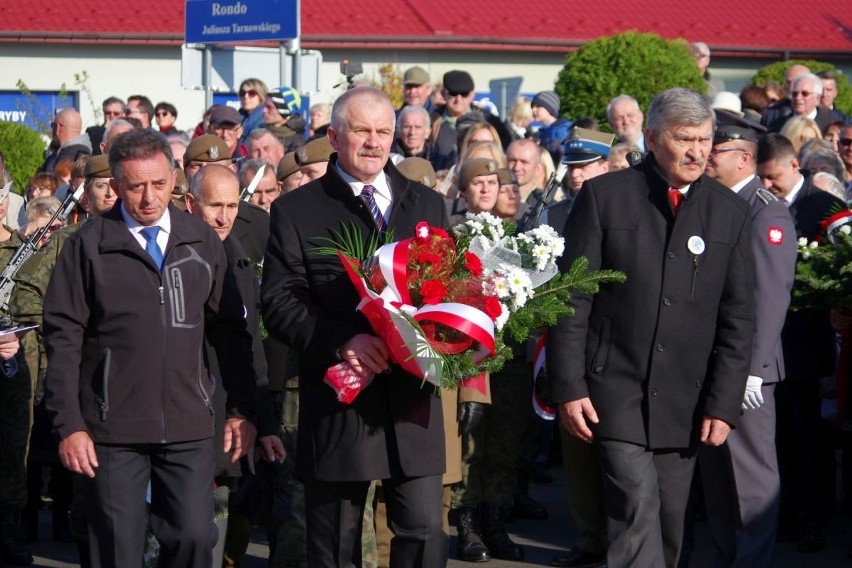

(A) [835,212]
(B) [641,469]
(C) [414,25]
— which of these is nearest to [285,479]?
(B) [641,469]

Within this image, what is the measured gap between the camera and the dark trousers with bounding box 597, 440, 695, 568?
6.04 meters

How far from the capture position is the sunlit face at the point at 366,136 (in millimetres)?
5629

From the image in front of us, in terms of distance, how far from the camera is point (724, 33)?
113ft

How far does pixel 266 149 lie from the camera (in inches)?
477

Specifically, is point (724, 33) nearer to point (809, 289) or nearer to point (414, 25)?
point (414, 25)

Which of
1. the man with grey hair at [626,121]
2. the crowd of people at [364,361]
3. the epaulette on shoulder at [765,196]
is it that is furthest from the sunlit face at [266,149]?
the epaulette on shoulder at [765,196]

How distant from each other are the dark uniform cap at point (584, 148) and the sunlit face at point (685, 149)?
10.3 feet

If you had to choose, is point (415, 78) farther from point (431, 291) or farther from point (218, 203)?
point (431, 291)

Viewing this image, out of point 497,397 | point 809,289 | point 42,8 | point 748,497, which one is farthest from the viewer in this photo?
point 42,8

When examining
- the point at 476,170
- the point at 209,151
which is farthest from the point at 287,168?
the point at 476,170

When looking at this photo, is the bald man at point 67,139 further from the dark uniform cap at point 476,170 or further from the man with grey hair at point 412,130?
the dark uniform cap at point 476,170

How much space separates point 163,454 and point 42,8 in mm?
29549

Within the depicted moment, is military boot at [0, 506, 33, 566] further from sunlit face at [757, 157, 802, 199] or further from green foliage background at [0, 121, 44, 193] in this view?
green foliage background at [0, 121, 44, 193]

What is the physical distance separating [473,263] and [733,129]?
8.03 feet
